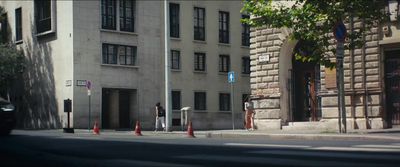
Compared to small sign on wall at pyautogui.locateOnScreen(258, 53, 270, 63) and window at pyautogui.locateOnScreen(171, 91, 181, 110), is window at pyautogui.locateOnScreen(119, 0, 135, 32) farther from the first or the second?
small sign on wall at pyautogui.locateOnScreen(258, 53, 270, 63)

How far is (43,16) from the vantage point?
3941cm

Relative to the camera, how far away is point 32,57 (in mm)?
40281

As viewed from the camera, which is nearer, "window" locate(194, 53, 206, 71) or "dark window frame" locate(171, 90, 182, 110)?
"dark window frame" locate(171, 90, 182, 110)

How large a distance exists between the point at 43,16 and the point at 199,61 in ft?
37.9

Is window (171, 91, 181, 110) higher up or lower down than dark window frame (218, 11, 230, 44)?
lower down

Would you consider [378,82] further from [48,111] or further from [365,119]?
[48,111]

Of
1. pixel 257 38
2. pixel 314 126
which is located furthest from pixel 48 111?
pixel 314 126

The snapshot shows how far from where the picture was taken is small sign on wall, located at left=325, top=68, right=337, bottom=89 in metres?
25.4

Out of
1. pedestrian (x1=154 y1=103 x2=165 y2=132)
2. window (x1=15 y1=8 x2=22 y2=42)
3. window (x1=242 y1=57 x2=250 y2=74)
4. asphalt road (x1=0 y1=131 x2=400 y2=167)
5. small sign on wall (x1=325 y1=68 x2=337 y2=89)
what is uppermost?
window (x1=15 y1=8 x2=22 y2=42)

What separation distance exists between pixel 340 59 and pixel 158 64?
22422 mm

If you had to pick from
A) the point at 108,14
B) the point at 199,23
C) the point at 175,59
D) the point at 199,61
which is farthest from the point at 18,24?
the point at 199,61

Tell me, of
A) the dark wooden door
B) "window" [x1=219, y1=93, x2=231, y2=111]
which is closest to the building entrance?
"window" [x1=219, y1=93, x2=231, y2=111]

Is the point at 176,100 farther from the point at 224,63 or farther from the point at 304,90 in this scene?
the point at 304,90

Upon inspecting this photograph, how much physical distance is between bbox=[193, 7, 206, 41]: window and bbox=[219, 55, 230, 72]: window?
2364 mm
